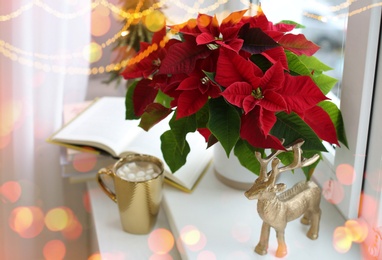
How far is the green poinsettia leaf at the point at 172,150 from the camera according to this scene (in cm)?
85

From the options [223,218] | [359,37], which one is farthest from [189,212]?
[359,37]

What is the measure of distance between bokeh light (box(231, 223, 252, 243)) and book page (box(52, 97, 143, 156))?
29cm

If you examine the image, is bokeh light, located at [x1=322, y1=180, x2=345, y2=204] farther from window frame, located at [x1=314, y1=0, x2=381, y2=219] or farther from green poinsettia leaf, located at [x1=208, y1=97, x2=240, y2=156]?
green poinsettia leaf, located at [x1=208, y1=97, x2=240, y2=156]

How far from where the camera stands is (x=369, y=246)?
0.82 meters

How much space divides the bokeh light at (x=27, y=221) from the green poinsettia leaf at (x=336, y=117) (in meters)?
0.70

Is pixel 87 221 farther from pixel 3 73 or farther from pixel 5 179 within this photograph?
pixel 3 73

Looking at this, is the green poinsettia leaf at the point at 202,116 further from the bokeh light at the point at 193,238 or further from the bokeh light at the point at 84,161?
the bokeh light at the point at 84,161

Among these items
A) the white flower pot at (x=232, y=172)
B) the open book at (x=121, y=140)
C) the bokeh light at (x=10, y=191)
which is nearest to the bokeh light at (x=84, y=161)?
the open book at (x=121, y=140)

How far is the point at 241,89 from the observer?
705mm

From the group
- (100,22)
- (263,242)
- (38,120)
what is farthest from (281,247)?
(100,22)

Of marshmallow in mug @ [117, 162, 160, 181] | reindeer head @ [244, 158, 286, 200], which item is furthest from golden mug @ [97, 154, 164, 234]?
reindeer head @ [244, 158, 286, 200]

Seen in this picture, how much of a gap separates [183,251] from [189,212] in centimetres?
10

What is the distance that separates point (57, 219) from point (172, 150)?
0.56 m

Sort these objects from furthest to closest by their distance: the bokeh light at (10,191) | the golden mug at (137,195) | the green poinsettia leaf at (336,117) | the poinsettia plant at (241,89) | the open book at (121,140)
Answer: the bokeh light at (10,191) → the open book at (121,140) → the golden mug at (137,195) → the green poinsettia leaf at (336,117) → the poinsettia plant at (241,89)
